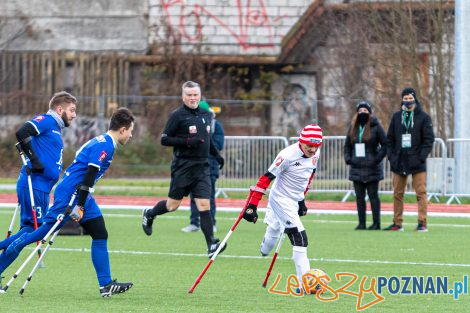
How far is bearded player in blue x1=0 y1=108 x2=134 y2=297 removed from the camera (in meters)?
10.6

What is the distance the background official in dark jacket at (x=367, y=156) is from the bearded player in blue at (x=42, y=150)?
6.84 metres

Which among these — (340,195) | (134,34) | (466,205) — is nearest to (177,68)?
(134,34)

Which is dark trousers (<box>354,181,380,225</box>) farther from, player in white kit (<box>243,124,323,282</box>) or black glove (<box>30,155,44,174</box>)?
black glove (<box>30,155,44,174</box>)

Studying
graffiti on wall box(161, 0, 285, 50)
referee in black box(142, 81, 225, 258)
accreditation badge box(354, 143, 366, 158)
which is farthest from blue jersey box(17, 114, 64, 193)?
graffiti on wall box(161, 0, 285, 50)

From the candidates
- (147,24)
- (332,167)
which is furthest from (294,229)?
(147,24)

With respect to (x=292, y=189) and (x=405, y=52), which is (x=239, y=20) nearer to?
(x=405, y=52)

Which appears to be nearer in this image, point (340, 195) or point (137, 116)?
point (340, 195)

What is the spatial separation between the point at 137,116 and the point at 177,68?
9.94 feet

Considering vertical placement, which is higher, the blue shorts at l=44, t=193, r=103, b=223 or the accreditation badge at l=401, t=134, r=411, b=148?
the accreditation badge at l=401, t=134, r=411, b=148

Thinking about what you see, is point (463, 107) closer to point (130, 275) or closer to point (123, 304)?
point (130, 275)

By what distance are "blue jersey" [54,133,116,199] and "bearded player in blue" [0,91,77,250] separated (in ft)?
4.52

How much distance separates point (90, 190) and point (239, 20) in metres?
25.7

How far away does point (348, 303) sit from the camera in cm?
1039

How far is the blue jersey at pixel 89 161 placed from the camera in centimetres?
1068
